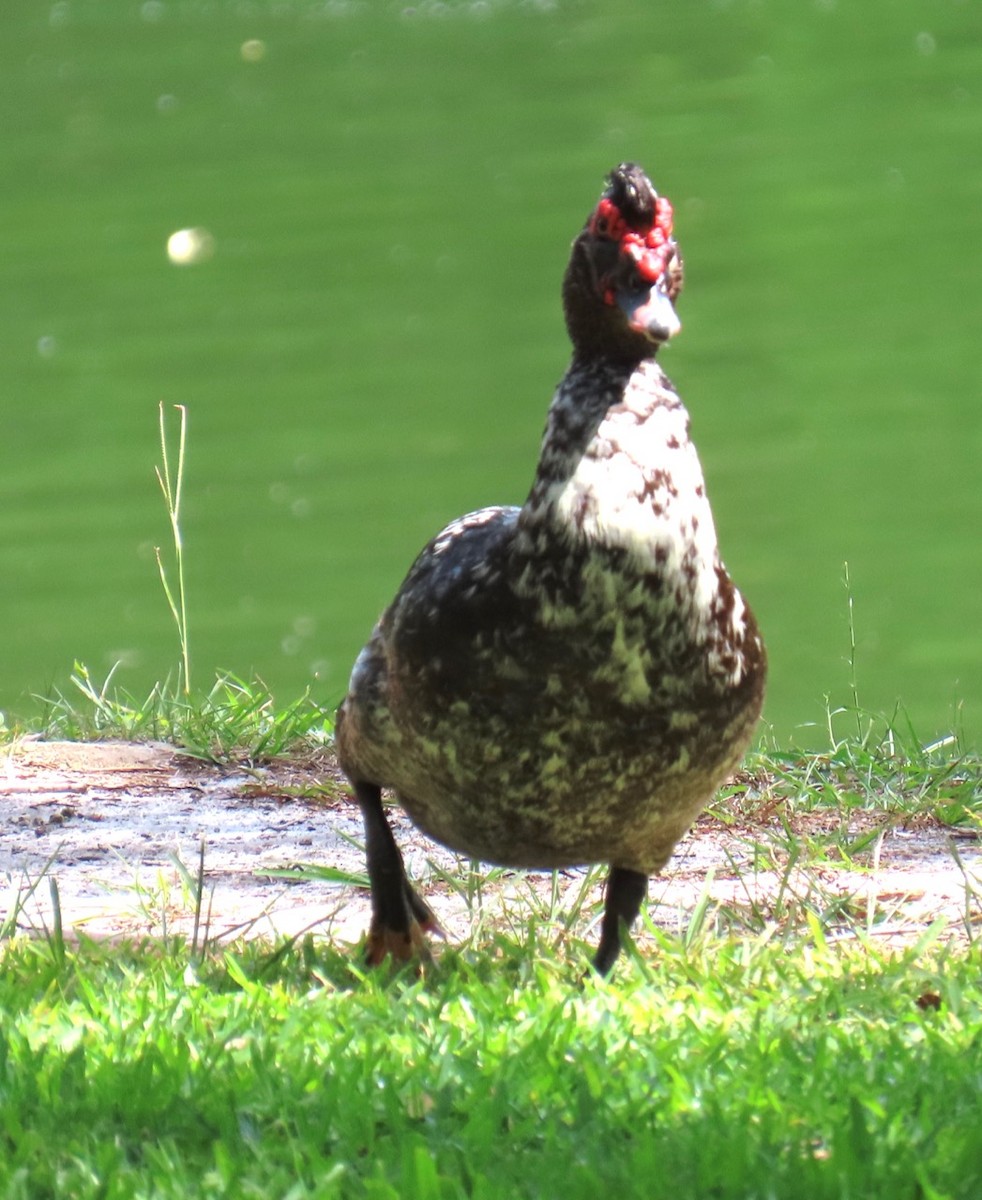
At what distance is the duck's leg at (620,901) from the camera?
4270mm

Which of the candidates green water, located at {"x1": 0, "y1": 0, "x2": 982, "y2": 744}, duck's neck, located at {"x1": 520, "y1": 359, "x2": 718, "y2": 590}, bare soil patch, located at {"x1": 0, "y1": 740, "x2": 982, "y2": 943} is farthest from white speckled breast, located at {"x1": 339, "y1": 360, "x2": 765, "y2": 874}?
green water, located at {"x1": 0, "y1": 0, "x2": 982, "y2": 744}

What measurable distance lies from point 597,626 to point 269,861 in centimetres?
174

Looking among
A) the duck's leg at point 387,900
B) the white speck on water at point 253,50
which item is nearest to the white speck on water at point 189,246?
the white speck on water at point 253,50

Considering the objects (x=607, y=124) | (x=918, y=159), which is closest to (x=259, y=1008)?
(x=918, y=159)

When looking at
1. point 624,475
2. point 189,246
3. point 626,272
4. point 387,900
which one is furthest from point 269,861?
point 189,246

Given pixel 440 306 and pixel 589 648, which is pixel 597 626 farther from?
pixel 440 306

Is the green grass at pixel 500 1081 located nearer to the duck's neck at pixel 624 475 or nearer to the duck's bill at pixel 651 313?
the duck's neck at pixel 624 475

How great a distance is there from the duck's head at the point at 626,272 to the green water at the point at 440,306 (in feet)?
10.8

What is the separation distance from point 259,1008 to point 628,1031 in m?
0.65

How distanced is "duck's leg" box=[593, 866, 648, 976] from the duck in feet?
0.54

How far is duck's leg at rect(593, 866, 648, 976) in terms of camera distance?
427 centimetres

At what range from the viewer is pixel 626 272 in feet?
12.8

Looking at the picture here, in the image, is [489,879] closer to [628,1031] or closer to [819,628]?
[628,1031]

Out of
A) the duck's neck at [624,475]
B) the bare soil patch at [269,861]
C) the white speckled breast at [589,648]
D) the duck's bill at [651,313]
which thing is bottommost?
the bare soil patch at [269,861]
